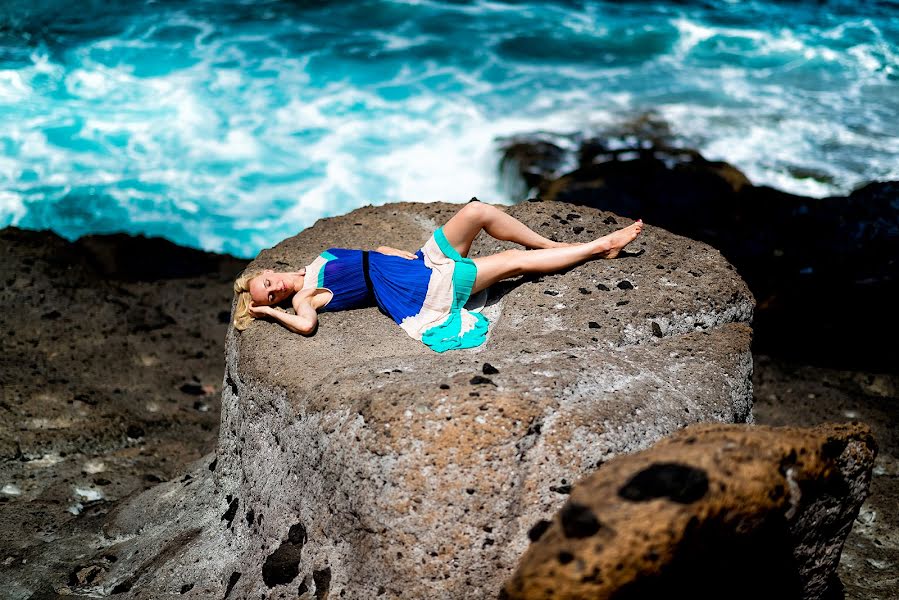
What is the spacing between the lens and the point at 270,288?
13.8 feet

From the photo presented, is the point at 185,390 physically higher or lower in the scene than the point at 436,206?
lower

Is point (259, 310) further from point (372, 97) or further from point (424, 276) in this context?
point (372, 97)

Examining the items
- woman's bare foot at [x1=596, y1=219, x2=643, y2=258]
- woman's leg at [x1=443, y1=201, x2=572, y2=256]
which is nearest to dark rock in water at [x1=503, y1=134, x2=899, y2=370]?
woman's bare foot at [x1=596, y1=219, x2=643, y2=258]

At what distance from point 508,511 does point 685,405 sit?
0.94 m

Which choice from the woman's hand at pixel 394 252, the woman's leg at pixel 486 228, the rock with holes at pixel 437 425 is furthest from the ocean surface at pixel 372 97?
the rock with holes at pixel 437 425

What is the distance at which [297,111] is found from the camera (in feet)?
39.7

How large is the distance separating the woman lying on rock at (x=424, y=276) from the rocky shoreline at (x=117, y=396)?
51 cm

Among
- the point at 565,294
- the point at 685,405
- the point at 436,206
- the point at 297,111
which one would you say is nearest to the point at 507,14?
the point at 297,111

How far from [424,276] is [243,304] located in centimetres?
96

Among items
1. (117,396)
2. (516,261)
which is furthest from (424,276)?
(117,396)

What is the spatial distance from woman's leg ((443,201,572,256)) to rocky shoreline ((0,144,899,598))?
0.38 meters

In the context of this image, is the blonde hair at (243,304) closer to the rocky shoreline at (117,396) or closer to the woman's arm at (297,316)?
the woman's arm at (297,316)

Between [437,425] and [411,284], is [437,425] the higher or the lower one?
the higher one

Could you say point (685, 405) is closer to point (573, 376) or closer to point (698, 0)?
point (573, 376)
